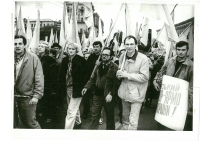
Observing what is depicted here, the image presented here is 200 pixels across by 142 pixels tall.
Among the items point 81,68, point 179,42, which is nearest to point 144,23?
point 179,42

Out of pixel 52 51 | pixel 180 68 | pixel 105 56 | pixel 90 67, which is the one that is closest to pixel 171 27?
pixel 180 68

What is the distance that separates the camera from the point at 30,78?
3.23 meters

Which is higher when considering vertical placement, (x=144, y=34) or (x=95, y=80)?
(x=144, y=34)

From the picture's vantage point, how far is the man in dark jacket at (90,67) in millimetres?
3225

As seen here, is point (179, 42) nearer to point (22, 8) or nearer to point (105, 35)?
point (105, 35)

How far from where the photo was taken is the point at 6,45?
10.6 feet

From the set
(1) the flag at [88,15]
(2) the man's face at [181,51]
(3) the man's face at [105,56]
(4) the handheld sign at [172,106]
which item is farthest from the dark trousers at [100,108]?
(2) the man's face at [181,51]

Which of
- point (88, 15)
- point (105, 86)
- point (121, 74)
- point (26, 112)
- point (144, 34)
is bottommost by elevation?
point (26, 112)

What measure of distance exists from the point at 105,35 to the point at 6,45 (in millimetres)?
1255

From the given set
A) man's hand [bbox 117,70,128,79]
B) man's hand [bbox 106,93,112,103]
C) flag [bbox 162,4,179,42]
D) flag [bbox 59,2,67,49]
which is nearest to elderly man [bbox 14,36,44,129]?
flag [bbox 59,2,67,49]

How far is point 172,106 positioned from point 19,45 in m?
2.09

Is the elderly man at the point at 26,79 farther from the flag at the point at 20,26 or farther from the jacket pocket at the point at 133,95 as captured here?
the jacket pocket at the point at 133,95

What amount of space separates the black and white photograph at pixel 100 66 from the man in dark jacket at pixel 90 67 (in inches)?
0.5

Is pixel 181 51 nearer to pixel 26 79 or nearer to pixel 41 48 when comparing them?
pixel 41 48
